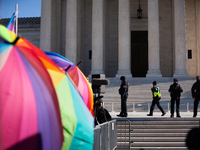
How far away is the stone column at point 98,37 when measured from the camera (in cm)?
3534

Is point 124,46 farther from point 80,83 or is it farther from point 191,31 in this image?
point 80,83

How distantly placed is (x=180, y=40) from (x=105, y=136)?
27028mm

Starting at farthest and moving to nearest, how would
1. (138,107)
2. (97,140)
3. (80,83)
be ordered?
1. (138,107)
2. (97,140)
3. (80,83)

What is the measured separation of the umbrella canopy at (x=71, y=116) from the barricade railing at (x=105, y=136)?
500 centimetres

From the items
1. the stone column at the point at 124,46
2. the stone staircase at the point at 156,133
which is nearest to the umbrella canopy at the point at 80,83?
the stone staircase at the point at 156,133

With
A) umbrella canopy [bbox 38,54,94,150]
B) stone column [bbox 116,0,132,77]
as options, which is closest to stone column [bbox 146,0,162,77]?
stone column [bbox 116,0,132,77]

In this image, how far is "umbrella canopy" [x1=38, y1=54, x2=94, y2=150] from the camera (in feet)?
11.1

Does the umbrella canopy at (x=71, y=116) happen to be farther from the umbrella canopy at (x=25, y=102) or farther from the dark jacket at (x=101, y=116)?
the dark jacket at (x=101, y=116)

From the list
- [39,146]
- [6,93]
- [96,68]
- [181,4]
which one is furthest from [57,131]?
[181,4]

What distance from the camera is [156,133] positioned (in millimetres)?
14719

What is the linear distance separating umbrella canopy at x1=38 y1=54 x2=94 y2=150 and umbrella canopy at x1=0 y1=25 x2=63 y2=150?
0.26 meters

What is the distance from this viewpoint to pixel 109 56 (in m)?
42.2

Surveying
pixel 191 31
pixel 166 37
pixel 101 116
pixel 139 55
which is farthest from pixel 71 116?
pixel 191 31

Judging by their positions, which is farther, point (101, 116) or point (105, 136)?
point (101, 116)
